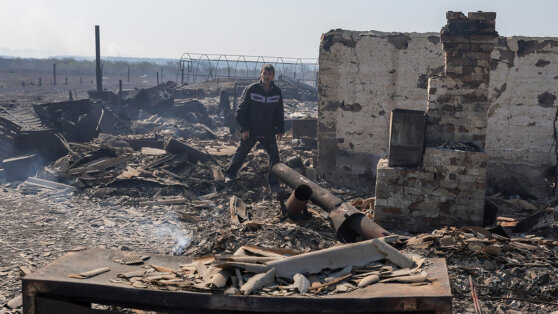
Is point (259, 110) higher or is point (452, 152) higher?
point (259, 110)

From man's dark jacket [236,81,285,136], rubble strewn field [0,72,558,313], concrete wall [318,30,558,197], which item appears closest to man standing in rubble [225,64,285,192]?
man's dark jacket [236,81,285,136]

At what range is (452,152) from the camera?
6262 millimetres

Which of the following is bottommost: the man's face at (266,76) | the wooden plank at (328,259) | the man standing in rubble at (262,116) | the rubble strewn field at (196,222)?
the rubble strewn field at (196,222)

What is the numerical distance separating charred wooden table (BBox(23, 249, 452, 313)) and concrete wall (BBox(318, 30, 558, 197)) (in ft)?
20.9

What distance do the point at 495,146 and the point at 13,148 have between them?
10.0m

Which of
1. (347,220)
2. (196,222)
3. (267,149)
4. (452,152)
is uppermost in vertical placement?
(452,152)

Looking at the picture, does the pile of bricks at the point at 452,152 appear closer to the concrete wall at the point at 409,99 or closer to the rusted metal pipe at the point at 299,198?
the rusted metal pipe at the point at 299,198

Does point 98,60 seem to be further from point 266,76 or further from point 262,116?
point 266,76

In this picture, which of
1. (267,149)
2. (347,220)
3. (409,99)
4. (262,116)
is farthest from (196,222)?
(409,99)

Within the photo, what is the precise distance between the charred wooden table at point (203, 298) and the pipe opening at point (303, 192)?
3.33 m

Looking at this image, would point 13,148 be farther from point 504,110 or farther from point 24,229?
point 504,110

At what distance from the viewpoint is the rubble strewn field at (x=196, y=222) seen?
4.83 m

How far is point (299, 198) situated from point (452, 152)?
1987 millimetres

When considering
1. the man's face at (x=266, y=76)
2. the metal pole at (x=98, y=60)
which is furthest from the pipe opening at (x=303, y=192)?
the metal pole at (x=98, y=60)
